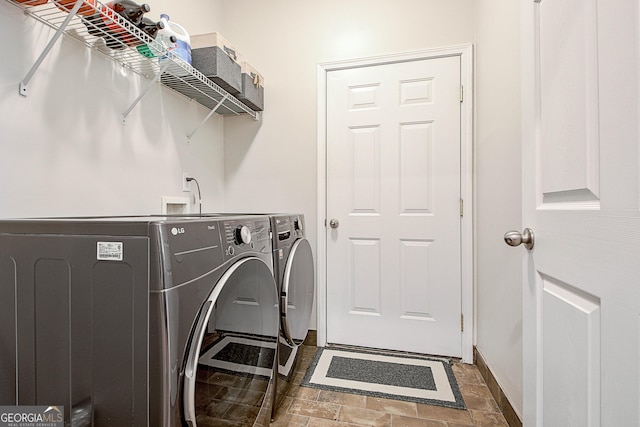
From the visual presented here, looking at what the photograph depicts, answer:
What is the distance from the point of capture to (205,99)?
195cm

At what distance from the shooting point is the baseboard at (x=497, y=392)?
1.32 meters

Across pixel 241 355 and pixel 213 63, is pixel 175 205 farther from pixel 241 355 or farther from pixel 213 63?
pixel 241 355

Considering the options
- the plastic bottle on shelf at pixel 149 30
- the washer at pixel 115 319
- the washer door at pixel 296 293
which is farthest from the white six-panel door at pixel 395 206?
the washer at pixel 115 319

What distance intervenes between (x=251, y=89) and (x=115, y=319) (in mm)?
1717

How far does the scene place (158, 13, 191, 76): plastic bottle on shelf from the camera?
4.32ft

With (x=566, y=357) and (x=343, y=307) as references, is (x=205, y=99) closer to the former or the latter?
(x=343, y=307)

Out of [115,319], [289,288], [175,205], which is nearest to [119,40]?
[175,205]

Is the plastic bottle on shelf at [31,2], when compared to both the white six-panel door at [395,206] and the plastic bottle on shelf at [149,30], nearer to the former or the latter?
the plastic bottle on shelf at [149,30]

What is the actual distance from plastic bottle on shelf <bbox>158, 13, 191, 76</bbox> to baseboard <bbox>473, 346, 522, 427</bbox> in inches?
85.5

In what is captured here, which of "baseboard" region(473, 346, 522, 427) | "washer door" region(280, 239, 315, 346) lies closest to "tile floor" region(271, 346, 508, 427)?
"baseboard" region(473, 346, 522, 427)

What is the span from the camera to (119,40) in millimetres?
1204

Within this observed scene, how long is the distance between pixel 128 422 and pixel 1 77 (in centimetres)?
113

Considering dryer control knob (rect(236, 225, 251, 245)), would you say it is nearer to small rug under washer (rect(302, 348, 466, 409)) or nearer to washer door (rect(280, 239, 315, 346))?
washer door (rect(280, 239, 315, 346))

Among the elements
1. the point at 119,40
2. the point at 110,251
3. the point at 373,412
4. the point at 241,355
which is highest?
the point at 119,40
